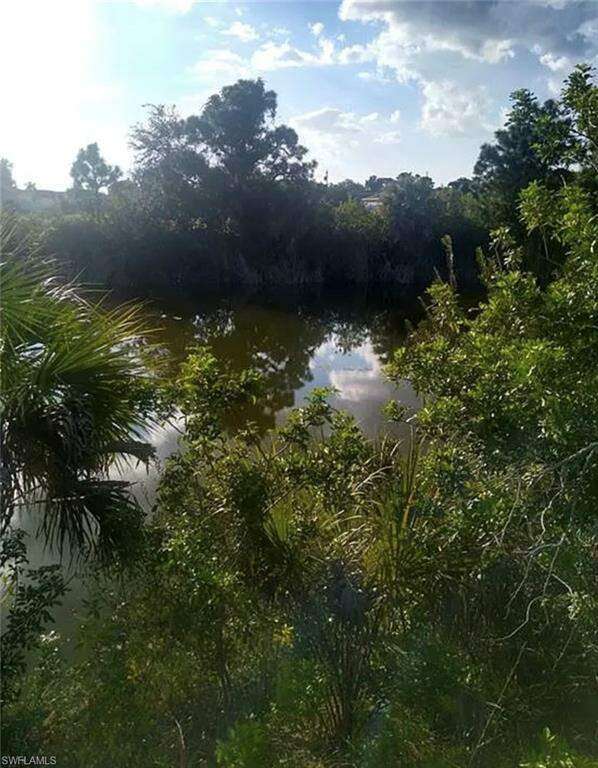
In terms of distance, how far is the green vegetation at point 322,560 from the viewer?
3.34 metres

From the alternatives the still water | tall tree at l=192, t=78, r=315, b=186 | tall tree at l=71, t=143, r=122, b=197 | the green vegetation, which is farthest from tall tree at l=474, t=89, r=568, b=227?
tall tree at l=71, t=143, r=122, b=197

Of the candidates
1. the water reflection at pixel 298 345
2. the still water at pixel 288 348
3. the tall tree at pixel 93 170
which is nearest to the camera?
the still water at pixel 288 348

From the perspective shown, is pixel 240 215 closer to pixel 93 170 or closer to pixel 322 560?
pixel 93 170

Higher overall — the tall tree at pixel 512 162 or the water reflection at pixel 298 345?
the tall tree at pixel 512 162

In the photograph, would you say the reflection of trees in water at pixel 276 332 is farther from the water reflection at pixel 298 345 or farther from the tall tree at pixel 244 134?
the tall tree at pixel 244 134

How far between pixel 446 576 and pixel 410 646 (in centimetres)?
46

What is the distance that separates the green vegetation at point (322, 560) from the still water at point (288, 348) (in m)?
1.56

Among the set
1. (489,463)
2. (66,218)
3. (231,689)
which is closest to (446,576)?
(489,463)

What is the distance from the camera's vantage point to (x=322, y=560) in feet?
13.9

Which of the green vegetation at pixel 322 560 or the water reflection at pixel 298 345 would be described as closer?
the green vegetation at pixel 322 560

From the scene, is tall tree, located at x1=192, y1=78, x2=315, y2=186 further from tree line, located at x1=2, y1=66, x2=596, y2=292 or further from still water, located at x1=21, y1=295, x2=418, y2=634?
still water, located at x1=21, y1=295, x2=418, y2=634

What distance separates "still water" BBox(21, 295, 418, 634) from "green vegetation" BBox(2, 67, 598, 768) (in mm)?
1564

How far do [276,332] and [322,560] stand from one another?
743 inches

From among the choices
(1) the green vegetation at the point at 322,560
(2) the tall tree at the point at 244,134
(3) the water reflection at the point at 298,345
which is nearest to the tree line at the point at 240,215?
(2) the tall tree at the point at 244,134
